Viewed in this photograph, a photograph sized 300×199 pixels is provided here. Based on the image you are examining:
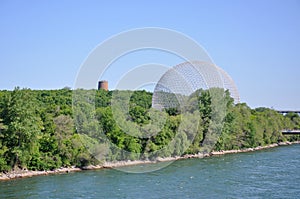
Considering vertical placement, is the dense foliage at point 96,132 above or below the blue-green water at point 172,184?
above

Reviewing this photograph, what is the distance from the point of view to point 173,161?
3105 cm

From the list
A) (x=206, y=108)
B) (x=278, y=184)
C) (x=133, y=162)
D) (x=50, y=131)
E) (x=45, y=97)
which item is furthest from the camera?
(x=45, y=97)

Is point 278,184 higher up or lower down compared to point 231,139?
lower down

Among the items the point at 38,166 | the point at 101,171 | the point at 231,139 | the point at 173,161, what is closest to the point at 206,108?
the point at 231,139

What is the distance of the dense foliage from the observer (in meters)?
23.9

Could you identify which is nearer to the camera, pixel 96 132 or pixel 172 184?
pixel 172 184

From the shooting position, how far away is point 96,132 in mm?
28531

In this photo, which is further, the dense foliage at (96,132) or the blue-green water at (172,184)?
the dense foliage at (96,132)

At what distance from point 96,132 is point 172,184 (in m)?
9.67

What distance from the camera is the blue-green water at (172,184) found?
17938 millimetres

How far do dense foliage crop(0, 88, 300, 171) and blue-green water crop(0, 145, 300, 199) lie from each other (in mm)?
2171

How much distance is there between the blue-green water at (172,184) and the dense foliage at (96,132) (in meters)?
2.17

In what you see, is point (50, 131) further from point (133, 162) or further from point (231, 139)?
point (231, 139)

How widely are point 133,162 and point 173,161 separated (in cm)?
336
